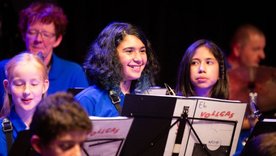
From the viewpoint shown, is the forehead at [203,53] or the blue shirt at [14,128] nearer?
the blue shirt at [14,128]

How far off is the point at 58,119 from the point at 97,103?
1.07 meters

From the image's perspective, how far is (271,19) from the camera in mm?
6172

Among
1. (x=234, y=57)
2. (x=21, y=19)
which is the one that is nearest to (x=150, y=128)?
(x=21, y=19)

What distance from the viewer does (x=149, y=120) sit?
3.42 metres

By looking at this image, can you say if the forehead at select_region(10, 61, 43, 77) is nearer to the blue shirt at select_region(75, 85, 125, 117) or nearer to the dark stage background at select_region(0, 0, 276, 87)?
the blue shirt at select_region(75, 85, 125, 117)

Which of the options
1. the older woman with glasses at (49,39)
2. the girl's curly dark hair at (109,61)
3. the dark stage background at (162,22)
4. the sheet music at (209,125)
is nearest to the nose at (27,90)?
the girl's curly dark hair at (109,61)

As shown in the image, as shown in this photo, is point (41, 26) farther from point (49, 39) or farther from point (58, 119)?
point (58, 119)

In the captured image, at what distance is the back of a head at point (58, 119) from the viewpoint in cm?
266

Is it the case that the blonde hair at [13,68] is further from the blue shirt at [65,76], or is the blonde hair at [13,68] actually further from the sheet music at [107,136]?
the blue shirt at [65,76]

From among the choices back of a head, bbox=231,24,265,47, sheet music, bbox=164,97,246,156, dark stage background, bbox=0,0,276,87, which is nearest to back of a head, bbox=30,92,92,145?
sheet music, bbox=164,97,246,156

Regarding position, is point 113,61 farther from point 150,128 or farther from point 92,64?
point 150,128

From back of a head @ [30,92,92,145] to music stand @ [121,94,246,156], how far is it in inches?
26.1

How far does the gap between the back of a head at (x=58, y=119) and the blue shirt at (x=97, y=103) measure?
0.94 metres

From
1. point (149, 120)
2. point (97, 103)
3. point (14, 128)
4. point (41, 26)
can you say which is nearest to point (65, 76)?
point (41, 26)
